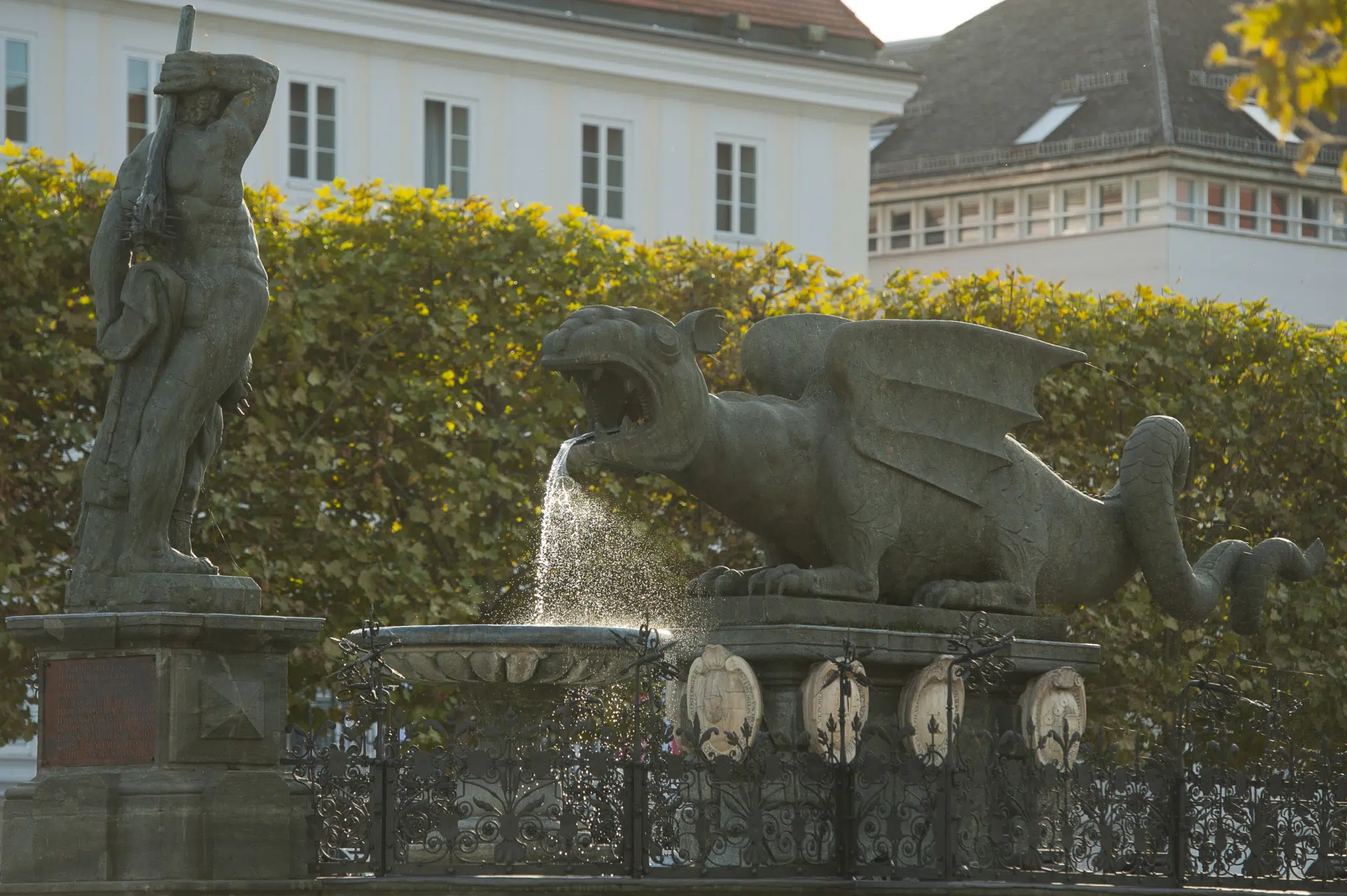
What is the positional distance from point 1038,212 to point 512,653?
124 feet

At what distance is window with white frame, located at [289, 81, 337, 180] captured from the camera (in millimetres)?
34938

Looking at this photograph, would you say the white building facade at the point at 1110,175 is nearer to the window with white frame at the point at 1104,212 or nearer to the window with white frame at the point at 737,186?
the window with white frame at the point at 1104,212

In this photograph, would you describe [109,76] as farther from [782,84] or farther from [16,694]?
[16,694]

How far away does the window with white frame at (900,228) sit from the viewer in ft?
165

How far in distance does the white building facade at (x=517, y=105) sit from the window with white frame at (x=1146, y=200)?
27.6ft

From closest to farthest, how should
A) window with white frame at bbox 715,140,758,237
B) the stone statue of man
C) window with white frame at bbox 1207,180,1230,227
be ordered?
the stone statue of man < window with white frame at bbox 715,140,758,237 < window with white frame at bbox 1207,180,1230,227

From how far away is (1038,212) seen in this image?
48250mm

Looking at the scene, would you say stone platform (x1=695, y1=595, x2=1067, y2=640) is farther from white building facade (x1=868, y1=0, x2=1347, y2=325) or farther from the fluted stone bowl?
white building facade (x1=868, y1=0, x2=1347, y2=325)

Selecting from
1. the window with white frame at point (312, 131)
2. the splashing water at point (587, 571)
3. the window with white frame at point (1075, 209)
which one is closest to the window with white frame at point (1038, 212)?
the window with white frame at point (1075, 209)

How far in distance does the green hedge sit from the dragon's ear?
340 inches

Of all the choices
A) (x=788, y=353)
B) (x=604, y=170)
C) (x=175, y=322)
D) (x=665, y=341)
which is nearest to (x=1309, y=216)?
(x=604, y=170)

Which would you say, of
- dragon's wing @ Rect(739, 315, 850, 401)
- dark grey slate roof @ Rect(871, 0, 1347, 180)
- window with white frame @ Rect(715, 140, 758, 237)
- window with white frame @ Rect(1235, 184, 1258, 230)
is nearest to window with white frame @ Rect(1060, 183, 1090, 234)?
dark grey slate roof @ Rect(871, 0, 1347, 180)

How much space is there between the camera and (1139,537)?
12.4 meters

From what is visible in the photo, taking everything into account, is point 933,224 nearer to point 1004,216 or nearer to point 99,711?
point 1004,216
